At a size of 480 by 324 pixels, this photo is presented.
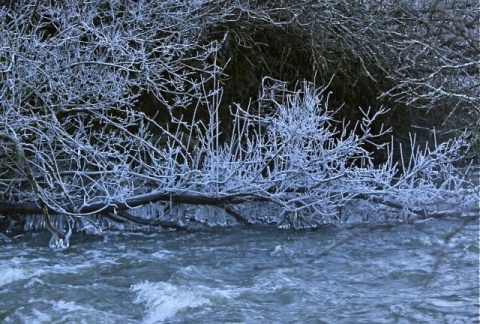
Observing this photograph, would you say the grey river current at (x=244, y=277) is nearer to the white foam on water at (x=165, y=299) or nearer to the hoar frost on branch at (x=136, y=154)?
the white foam on water at (x=165, y=299)

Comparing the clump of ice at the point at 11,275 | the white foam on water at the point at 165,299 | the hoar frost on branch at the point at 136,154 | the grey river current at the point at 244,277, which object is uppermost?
the hoar frost on branch at the point at 136,154

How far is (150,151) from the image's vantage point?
7.92 meters

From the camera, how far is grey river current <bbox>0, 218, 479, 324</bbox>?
5.27m

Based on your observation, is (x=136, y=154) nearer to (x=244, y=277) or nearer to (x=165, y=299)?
(x=244, y=277)

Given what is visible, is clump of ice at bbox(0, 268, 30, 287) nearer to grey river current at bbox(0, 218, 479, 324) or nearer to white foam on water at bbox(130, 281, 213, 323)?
grey river current at bbox(0, 218, 479, 324)

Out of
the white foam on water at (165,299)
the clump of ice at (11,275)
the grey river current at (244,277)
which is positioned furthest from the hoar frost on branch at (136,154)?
the white foam on water at (165,299)

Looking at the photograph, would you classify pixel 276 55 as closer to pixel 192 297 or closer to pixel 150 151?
pixel 150 151

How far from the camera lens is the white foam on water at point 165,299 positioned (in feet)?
17.4

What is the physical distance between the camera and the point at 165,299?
557 centimetres

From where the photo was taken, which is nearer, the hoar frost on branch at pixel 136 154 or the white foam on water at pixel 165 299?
the white foam on water at pixel 165 299

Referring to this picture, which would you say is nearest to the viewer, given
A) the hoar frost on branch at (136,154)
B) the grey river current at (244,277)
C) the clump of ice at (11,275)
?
the grey river current at (244,277)

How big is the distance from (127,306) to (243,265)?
4.45 feet

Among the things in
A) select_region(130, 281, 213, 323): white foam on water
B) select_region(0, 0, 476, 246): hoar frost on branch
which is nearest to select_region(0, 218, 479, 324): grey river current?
select_region(130, 281, 213, 323): white foam on water

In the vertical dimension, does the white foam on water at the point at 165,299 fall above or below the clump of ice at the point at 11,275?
below
